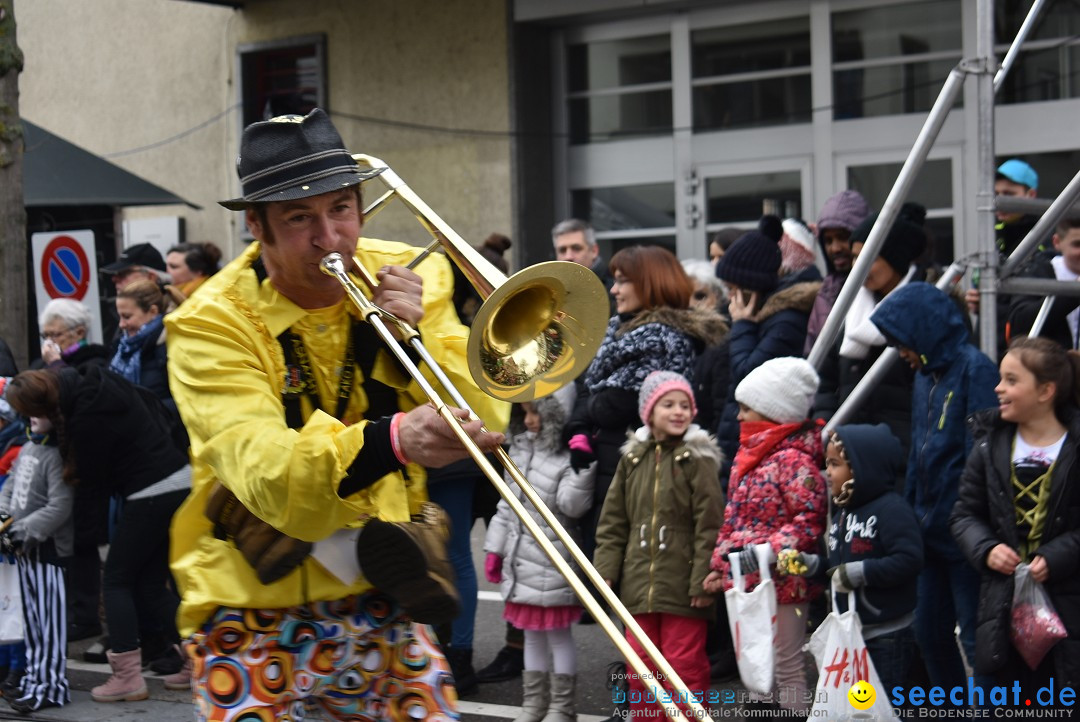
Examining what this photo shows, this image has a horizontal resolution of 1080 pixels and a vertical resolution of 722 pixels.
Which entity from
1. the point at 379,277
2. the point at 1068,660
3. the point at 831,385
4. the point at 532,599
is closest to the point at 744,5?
the point at 831,385

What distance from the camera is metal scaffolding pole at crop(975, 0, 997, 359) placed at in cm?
568

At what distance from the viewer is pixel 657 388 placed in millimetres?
5723

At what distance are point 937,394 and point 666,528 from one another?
1.18 m

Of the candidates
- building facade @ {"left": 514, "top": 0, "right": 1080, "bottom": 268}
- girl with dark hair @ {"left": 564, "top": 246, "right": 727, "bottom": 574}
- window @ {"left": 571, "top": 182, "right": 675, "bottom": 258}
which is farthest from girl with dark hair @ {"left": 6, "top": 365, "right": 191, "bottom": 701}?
window @ {"left": 571, "top": 182, "right": 675, "bottom": 258}

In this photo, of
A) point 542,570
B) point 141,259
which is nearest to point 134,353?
point 141,259

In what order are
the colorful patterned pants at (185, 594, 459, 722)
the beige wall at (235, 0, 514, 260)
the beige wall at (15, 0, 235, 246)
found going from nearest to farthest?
the colorful patterned pants at (185, 594, 459, 722) → the beige wall at (235, 0, 514, 260) → the beige wall at (15, 0, 235, 246)

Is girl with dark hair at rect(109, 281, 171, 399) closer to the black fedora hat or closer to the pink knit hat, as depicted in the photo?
the pink knit hat

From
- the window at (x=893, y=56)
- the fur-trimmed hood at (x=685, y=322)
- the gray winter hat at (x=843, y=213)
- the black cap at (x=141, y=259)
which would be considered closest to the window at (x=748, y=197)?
the window at (x=893, y=56)

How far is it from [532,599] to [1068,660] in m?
2.27

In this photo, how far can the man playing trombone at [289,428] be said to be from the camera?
332 cm

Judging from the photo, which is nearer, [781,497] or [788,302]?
[781,497]

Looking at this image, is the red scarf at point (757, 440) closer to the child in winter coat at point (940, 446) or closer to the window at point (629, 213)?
the child in winter coat at point (940, 446)

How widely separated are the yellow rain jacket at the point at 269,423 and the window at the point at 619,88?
10651 millimetres

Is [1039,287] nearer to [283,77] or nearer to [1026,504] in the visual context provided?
[1026,504]
